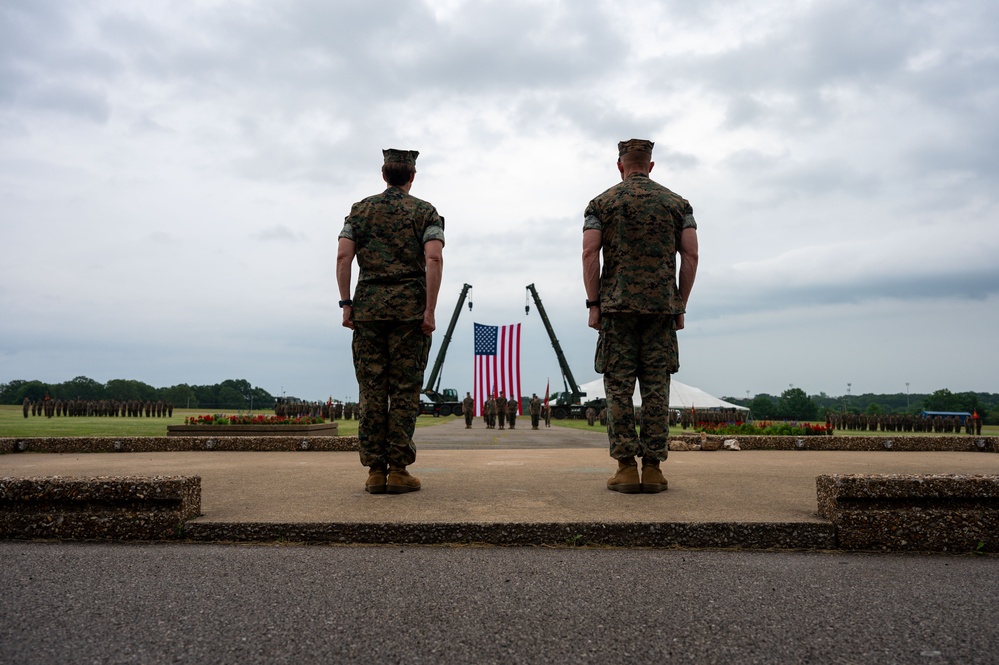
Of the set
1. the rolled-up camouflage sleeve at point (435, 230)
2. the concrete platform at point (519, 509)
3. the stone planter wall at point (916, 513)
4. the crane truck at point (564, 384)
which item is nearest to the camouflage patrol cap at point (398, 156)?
the rolled-up camouflage sleeve at point (435, 230)

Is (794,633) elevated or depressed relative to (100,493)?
depressed

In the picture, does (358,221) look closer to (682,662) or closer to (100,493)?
(100,493)

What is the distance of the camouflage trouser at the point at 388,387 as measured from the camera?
159 inches

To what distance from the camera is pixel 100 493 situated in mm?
3020

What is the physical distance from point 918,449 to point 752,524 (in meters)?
8.56

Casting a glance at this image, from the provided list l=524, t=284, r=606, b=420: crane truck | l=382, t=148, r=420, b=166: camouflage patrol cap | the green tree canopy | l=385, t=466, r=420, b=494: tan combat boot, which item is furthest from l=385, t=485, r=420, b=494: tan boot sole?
the green tree canopy

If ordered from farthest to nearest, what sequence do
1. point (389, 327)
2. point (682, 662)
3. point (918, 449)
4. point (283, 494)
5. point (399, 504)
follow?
1. point (918, 449)
2. point (389, 327)
3. point (283, 494)
4. point (399, 504)
5. point (682, 662)

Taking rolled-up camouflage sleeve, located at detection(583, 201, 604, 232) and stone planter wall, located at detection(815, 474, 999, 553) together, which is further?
rolled-up camouflage sleeve, located at detection(583, 201, 604, 232)

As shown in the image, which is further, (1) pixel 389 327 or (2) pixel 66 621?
(1) pixel 389 327

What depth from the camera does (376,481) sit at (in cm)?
395

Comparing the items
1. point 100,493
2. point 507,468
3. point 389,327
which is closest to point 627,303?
point 389,327

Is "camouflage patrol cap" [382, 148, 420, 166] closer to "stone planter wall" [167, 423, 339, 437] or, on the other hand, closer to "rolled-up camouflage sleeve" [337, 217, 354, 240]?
"rolled-up camouflage sleeve" [337, 217, 354, 240]

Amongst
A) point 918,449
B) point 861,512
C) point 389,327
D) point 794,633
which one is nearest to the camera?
point 794,633

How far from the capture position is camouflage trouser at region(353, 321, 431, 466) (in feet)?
13.3
